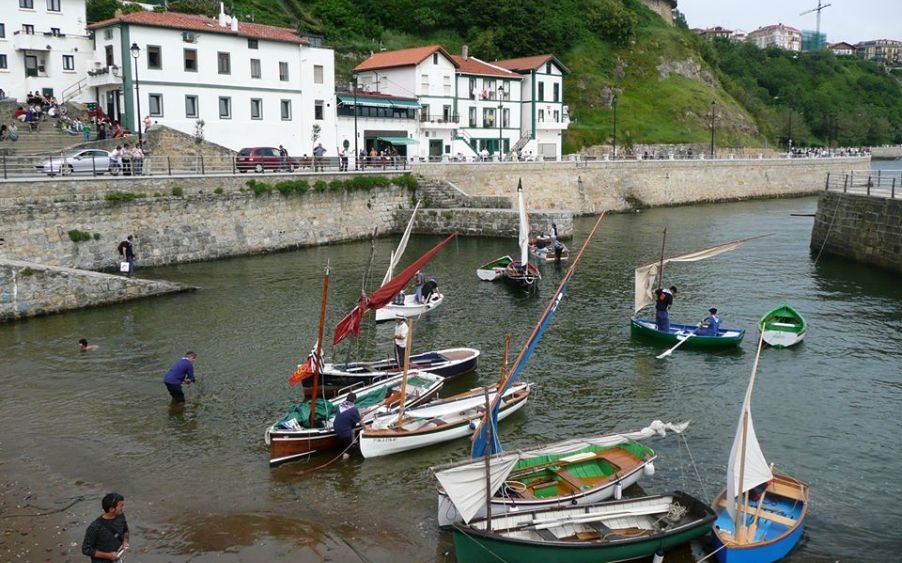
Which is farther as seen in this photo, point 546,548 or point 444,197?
point 444,197

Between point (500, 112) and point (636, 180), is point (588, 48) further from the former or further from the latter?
point (636, 180)

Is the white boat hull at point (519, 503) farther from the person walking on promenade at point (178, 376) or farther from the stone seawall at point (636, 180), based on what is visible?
the stone seawall at point (636, 180)

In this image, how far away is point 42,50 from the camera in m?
51.7

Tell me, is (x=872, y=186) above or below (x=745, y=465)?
above

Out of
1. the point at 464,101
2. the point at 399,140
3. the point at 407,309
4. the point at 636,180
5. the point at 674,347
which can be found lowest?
the point at 674,347

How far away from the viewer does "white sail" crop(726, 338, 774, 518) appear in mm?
13477

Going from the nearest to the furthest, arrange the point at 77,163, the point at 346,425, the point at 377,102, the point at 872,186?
the point at 346,425
the point at 77,163
the point at 872,186
the point at 377,102

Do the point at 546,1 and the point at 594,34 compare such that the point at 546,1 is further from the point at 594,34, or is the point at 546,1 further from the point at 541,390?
the point at 541,390

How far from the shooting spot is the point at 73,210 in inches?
1414

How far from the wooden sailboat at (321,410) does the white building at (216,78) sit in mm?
31933

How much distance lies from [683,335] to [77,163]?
3072 centimetres

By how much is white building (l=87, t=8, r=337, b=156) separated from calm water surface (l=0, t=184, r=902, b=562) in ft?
52.5

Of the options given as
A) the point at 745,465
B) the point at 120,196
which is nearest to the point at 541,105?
the point at 120,196

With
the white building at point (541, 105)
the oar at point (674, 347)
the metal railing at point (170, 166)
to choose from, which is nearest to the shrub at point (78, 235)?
the metal railing at point (170, 166)
